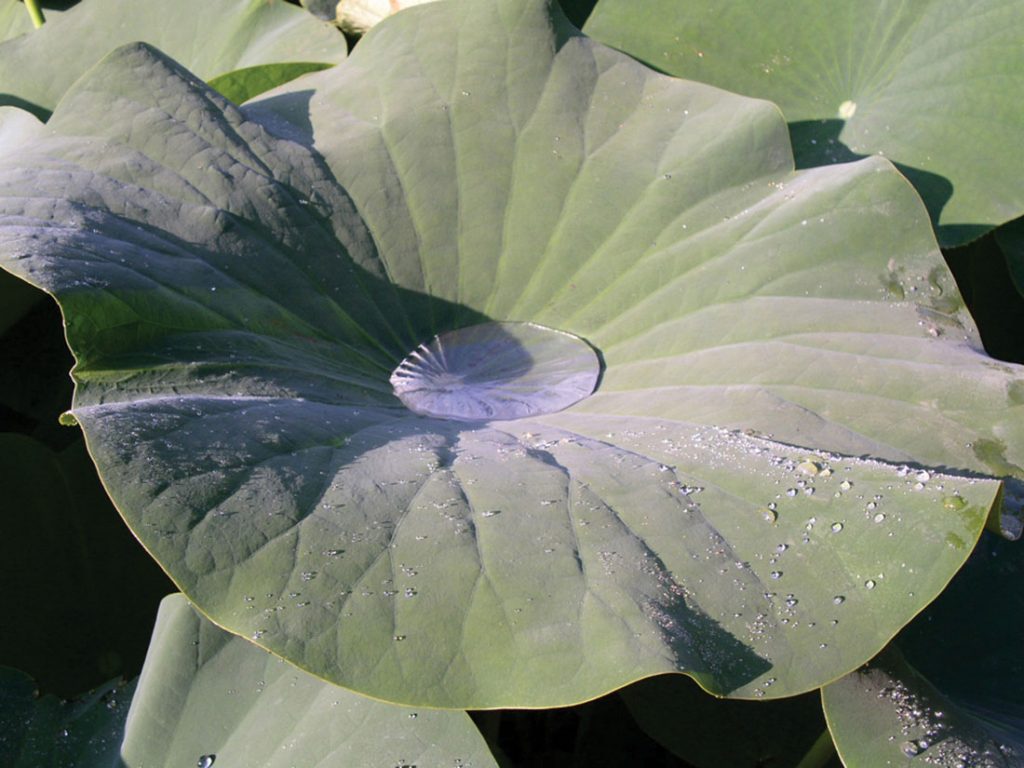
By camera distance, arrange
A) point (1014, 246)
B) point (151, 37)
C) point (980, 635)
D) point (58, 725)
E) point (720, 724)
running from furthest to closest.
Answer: point (151, 37) < point (1014, 246) < point (720, 724) < point (980, 635) < point (58, 725)

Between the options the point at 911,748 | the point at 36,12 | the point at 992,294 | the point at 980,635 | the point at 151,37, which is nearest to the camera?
the point at 911,748

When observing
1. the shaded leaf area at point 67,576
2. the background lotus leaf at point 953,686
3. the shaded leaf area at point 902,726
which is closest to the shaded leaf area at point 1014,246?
the background lotus leaf at point 953,686

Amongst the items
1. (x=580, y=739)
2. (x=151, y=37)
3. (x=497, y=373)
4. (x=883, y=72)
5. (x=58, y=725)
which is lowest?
(x=580, y=739)

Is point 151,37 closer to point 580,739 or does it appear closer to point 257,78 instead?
point 257,78

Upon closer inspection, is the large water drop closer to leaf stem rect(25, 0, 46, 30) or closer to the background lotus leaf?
the background lotus leaf

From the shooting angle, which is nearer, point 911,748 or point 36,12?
point 911,748

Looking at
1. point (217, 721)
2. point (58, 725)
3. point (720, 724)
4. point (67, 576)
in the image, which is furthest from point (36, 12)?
point (720, 724)

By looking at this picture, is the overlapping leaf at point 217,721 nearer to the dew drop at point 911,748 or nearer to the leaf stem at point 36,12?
the dew drop at point 911,748
